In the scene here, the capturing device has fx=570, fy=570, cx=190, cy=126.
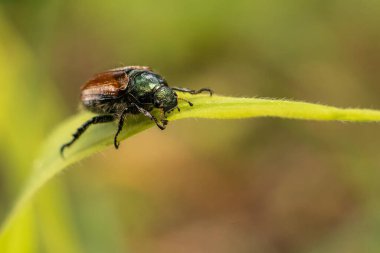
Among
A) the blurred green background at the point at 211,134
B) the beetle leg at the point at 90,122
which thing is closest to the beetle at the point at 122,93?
the beetle leg at the point at 90,122

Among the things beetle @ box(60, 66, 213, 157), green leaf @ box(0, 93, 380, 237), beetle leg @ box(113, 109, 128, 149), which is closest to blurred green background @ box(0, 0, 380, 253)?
green leaf @ box(0, 93, 380, 237)

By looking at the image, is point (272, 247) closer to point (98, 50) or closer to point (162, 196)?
point (162, 196)

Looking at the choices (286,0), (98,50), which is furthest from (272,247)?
(98,50)

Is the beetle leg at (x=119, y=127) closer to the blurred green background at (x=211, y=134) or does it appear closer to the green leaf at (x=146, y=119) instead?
the green leaf at (x=146, y=119)

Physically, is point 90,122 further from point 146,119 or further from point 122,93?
point 146,119

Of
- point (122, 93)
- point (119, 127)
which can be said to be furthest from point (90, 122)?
point (119, 127)

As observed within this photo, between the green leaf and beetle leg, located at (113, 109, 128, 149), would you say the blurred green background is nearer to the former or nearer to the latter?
the green leaf
